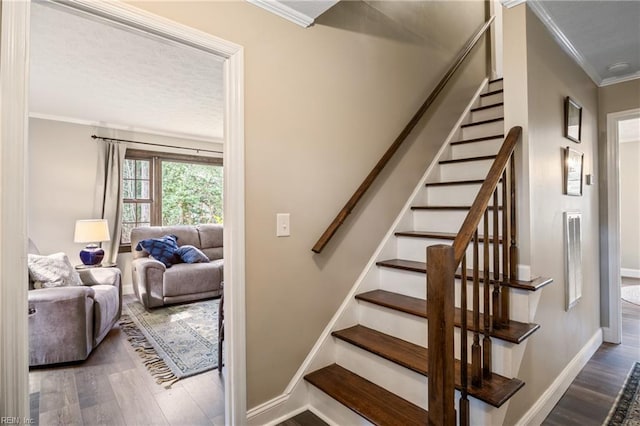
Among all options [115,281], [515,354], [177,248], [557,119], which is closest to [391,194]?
[557,119]

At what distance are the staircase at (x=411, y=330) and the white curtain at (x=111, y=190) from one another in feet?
13.6

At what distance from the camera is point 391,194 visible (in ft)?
8.21

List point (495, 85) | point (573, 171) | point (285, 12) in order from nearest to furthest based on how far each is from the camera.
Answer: point (285, 12) < point (573, 171) < point (495, 85)

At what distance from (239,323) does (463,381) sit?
3.49 ft

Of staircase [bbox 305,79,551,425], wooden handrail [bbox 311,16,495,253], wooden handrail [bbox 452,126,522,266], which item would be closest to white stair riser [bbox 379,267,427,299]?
staircase [bbox 305,79,551,425]

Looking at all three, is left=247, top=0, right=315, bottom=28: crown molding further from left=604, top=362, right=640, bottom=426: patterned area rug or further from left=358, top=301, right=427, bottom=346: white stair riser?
left=604, top=362, right=640, bottom=426: patterned area rug

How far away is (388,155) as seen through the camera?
2.32 meters

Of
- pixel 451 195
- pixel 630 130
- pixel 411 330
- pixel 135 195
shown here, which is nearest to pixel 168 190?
pixel 135 195

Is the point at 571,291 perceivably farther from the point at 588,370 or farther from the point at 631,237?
the point at 631,237

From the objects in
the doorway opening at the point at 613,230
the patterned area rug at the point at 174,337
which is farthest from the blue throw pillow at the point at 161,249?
the doorway opening at the point at 613,230

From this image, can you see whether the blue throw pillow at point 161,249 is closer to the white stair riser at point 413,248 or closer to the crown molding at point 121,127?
the crown molding at point 121,127

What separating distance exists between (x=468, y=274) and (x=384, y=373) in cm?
76

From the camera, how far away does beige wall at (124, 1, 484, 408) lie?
170 cm

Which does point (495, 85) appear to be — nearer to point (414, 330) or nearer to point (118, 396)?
point (414, 330)
